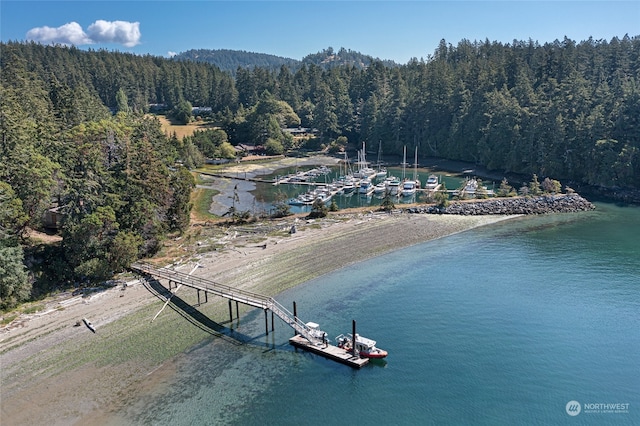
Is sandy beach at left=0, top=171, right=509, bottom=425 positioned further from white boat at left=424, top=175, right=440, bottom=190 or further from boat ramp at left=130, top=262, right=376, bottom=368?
white boat at left=424, top=175, right=440, bottom=190

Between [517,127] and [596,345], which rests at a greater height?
[517,127]

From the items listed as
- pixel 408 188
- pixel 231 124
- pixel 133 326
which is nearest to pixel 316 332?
pixel 133 326

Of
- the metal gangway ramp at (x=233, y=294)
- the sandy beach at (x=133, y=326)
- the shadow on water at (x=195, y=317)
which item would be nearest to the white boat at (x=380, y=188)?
the sandy beach at (x=133, y=326)

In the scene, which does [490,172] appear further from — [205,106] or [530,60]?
[205,106]

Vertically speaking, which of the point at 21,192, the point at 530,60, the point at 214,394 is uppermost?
the point at 530,60

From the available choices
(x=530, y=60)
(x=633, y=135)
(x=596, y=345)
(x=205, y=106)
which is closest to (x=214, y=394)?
(x=596, y=345)
